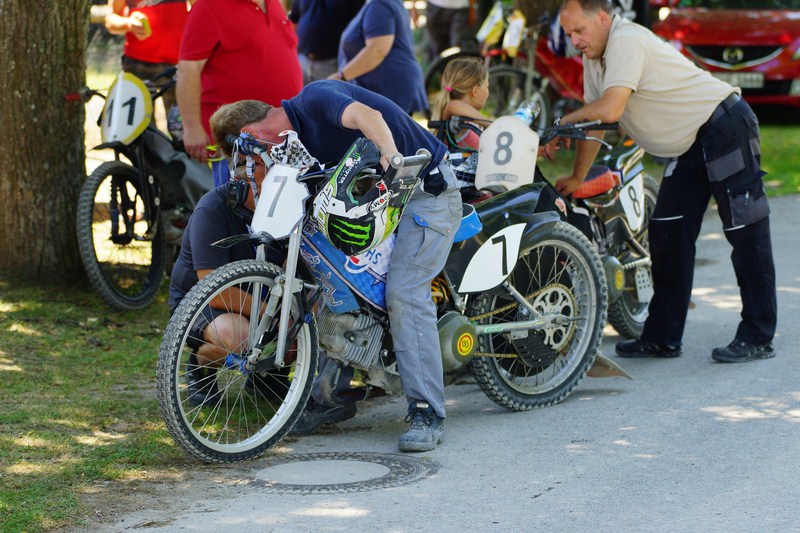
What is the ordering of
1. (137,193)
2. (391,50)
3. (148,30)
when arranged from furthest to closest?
(391,50)
(148,30)
(137,193)

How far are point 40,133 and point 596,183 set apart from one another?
330cm

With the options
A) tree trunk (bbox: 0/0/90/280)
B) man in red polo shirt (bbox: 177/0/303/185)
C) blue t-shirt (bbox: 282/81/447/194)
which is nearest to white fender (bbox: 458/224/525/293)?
blue t-shirt (bbox: 282/81/447/194)

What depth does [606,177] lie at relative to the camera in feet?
21.8

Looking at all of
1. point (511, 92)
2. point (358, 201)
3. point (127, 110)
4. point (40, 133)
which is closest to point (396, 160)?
point (358, 201)

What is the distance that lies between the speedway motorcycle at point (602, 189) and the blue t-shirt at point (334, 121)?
65cm

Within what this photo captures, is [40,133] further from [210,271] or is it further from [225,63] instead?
[210,271]

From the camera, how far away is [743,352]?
256 inches

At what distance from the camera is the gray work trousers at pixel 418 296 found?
5.11m

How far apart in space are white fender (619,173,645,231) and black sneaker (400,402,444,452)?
85.9 inches

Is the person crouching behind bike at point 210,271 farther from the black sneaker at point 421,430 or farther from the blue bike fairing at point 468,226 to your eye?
the blue bike fairing at point 468,226

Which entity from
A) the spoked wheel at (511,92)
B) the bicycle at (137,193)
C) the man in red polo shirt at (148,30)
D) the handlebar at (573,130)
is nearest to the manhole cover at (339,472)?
the handlebar at (573,130)

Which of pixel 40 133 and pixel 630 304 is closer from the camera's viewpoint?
pixel 630 304

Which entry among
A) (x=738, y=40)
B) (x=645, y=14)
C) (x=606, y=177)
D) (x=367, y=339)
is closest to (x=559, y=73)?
(x=645, y=14)

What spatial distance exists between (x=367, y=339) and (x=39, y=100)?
3170mm
